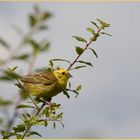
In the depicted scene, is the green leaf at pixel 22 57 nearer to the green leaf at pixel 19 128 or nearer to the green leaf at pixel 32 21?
the green leaf at pixel 32 21

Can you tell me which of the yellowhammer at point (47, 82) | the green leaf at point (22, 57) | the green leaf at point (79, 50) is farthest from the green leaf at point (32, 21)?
the yellowhammer at point (47, 82)

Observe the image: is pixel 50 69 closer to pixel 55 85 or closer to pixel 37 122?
pixel 37 122

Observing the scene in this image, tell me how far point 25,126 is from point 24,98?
1.75 metres

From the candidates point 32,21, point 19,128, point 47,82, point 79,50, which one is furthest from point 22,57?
point 47,82

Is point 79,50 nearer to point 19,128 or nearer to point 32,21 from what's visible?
point 19,128

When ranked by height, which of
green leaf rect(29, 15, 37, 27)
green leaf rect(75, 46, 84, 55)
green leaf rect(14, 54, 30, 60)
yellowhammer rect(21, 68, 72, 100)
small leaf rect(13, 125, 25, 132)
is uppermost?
yellowhammer rect(21, 68, 72, 100)

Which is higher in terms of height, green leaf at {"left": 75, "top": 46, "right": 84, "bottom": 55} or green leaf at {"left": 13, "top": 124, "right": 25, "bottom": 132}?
green leaf at {"left": 75, "top": 46, "right": 84, "bottom": 55}

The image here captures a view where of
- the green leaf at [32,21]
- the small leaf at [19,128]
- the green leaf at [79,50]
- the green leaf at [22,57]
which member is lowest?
the green leaf at [22,57]

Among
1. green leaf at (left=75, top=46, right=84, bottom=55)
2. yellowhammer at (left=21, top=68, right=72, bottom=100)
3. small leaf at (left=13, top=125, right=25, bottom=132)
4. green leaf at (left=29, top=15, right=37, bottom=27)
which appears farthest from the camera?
yellowhammer at (left=21, top=68, right=72, bottom=100)

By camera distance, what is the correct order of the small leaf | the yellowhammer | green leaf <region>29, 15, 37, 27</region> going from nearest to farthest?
1. green leaf <region>29, 15, 37, 27</region>
2. the small leaf
3. the yellowhammer

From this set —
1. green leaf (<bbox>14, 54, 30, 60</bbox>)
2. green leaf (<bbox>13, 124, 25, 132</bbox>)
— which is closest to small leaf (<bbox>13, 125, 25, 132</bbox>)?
green leaf (<bbox>13, 124, 25, 132</bbox>)

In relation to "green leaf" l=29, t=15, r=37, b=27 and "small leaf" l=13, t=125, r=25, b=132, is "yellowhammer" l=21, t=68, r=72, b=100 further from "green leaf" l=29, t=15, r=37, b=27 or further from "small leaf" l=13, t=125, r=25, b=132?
"green leaf" l=29, t=15, r=37, b=27

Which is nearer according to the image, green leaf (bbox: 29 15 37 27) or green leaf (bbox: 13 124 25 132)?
green leaf (bbox: 29 15 37 27)

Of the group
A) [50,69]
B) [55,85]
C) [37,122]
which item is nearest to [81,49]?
[50,69]
